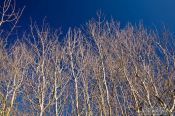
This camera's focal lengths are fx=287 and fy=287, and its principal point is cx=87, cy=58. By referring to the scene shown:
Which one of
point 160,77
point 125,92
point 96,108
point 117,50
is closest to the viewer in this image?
point 160,77

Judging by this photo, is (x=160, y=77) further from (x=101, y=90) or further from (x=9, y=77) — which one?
(x=9, y=77)

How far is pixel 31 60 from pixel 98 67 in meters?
3.03

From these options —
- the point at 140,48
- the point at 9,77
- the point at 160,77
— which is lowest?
the point at 160,77

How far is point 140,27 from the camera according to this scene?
12562 millimetres

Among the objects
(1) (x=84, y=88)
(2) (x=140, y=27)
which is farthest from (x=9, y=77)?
(2) (x=140, y=27)

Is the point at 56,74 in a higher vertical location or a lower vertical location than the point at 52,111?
higher

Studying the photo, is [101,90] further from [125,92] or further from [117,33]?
[117,33]

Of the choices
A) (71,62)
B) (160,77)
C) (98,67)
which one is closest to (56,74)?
(71,62)

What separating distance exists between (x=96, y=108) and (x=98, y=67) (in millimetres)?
3206

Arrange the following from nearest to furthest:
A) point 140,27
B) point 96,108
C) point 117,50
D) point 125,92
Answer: point 117,50 → point 140,27 → point 125,92 → point 96,108

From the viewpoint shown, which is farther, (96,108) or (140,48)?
(96,108)

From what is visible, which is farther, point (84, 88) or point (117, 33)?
point (84, 88)

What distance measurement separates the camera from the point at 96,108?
606 inches

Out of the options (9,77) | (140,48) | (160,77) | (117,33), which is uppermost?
(117,33)
